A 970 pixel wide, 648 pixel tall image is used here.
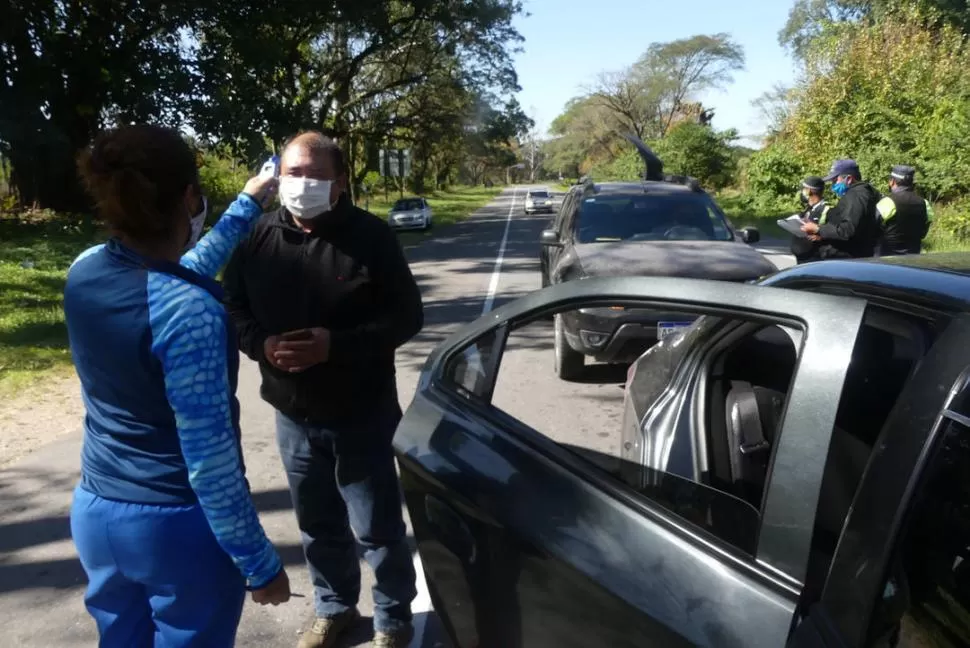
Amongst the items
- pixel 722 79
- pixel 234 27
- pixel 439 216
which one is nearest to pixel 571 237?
pixel 234 27

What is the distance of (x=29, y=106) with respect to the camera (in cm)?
1977

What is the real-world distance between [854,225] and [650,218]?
1.85 m

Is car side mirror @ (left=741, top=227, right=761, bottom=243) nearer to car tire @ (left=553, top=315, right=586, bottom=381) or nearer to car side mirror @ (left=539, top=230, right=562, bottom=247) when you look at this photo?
car side mirror @ (left=539, top=230, right=562, bottom=247)

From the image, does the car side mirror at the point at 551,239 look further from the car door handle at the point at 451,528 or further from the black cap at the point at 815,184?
the car door handle at the point at 451,528

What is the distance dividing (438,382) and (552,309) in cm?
47

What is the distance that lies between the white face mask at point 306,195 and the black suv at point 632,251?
2.57 m

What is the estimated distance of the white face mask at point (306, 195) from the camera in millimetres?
2814

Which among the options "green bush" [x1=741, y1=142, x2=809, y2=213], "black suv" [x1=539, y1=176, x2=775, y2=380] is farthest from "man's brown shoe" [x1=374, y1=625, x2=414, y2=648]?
"green bush" [x1=741, y1=142, x2=809, y2=213]

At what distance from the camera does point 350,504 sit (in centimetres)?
304

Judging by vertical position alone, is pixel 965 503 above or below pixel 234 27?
below

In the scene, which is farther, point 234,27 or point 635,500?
point 234,27

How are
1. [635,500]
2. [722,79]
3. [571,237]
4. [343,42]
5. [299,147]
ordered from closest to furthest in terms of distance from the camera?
[635,500], [299,147], [571,237], [343,42], [722,79]

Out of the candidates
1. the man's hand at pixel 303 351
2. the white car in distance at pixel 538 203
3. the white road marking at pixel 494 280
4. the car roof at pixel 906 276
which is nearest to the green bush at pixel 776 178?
the white road marking at pixel 494 280

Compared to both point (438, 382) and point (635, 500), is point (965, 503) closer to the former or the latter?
point (635, 500)
